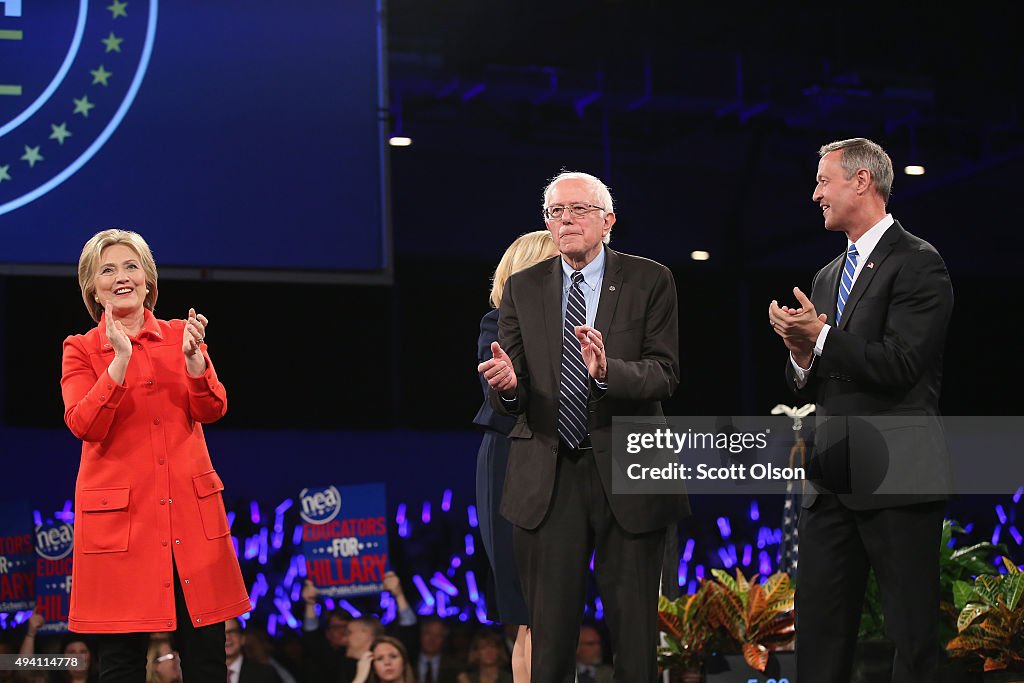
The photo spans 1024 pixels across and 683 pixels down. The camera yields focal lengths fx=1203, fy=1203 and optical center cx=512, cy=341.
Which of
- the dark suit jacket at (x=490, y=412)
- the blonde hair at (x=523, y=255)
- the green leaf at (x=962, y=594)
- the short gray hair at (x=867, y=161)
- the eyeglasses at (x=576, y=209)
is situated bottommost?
the green leaf at (x=962, y=594)

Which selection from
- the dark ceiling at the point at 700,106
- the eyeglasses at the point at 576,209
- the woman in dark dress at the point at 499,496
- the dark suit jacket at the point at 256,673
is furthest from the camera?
the dark ceiling at the point at 700,106

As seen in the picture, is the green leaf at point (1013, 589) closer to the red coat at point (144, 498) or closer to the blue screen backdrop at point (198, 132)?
the blue screen backdrop at point (198, 132)

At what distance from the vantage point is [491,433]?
128 inches

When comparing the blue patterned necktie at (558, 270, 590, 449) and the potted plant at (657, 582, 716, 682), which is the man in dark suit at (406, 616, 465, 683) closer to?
the potted plant at (657, 582, 716, 682)

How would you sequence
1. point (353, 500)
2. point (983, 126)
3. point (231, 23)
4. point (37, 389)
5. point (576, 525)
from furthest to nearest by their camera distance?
point (983, 126), point (37, 389), point (353, 500), point (231, 23), point (576, 525)

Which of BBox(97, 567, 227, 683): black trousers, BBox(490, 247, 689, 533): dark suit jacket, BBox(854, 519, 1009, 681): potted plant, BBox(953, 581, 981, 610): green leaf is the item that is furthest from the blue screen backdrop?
BBox(953, 581, 981, 610): green leaf

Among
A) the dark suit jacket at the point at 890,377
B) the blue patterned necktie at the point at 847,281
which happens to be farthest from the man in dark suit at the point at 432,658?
the blue patterned necktie at the point at 847,281

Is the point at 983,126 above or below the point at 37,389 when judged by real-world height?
above

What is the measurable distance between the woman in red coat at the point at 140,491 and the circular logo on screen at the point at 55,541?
1.71m

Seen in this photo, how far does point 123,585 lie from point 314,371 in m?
3.28

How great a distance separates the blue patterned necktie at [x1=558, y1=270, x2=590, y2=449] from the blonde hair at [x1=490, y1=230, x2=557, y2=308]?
18.5 inches

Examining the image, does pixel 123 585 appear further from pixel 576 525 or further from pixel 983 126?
pixel 983 126

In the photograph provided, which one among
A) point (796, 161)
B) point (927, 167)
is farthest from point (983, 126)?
point (796, 161)

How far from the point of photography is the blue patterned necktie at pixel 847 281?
8.95ft
